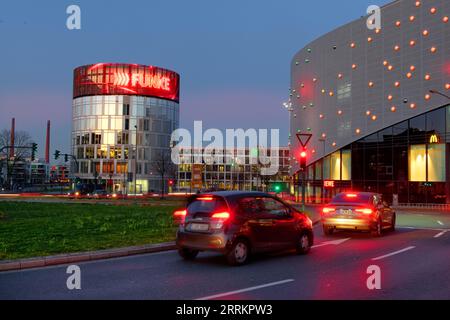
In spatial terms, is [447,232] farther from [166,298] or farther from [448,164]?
[448,164]

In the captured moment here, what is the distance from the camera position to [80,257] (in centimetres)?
1138

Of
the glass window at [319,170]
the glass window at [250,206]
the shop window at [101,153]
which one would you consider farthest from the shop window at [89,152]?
the glass window at [250,206]

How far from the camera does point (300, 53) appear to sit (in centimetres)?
6178

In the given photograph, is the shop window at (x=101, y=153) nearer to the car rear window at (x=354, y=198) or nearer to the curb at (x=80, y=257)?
the car rear window at (x=354, y=198)

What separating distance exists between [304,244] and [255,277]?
3621 mm

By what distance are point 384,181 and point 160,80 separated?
6052cm

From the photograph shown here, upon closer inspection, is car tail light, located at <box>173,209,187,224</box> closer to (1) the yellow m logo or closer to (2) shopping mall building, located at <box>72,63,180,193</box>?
(1) the yellow m logo

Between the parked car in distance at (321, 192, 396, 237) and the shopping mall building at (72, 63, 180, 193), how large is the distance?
77.7 meters

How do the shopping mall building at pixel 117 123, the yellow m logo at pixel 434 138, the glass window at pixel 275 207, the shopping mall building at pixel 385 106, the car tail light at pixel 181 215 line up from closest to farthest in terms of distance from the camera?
the car tail light at pixel 181 215
the glass window at pixel 275 207
the shopping mall building at pixel 385 106
the yellow m logo at pixel 434 138
the shopping mall building at pixel 117 123

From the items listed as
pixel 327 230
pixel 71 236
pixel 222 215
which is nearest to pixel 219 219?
pixel 222 215

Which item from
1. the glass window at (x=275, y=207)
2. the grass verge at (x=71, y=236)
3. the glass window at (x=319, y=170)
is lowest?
the grass verge at (x=71, y=236)

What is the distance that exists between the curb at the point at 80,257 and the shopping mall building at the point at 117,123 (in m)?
80.2

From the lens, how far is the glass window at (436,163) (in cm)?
4259

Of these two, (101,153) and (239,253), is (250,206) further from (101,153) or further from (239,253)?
(101,153)
